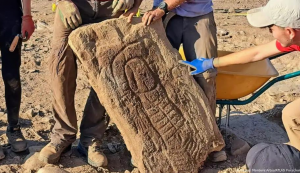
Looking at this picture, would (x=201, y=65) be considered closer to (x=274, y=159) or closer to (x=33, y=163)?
(x=33, y=163)

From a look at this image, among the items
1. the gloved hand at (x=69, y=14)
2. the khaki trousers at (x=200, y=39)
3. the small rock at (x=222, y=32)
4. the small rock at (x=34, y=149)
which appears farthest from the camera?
the small rock at (x=222, y=32)

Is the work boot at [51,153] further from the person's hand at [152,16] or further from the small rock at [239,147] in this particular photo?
the small rock at [239,147]

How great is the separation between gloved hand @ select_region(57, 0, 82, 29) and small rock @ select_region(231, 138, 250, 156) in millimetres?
1668

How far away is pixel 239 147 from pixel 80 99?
1.87 m

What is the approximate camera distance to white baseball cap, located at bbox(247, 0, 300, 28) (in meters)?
2.46

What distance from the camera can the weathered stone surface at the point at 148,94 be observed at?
10.4ft

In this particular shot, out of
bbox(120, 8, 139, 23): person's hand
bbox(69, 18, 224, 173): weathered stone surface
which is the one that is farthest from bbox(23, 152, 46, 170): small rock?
bbox(120, 8, 139, 23): person's hand

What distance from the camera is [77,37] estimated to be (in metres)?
3.10

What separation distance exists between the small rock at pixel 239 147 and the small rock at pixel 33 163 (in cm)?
156

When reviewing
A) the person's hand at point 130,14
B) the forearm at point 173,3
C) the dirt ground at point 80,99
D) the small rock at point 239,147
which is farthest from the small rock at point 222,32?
the person's hand at point 130,14

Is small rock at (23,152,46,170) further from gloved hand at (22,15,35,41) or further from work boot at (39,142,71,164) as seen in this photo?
gloved hand at (22,15,35,41)

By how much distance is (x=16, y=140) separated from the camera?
3.70 metres

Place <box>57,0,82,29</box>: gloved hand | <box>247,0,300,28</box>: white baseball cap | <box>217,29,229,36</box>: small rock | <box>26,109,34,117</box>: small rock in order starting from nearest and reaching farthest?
1. <box>247,0,300,28</box>: white baseball cap
2. <box>57,0,82,29</box>: gloved hand
3. <box>26,109,34,117</box>: small rock
4. <box>217,29,229,36</box>: small rock

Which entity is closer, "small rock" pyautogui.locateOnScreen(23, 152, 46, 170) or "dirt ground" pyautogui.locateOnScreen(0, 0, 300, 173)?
"small rock" pyautogui.locateOnScreen(23, 152, 46, 170)
